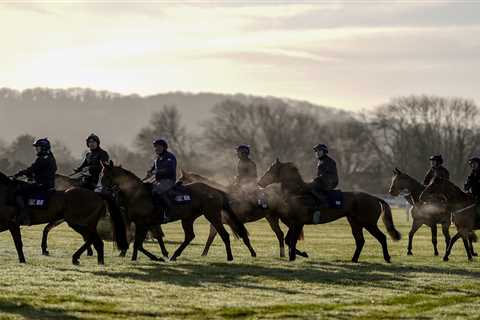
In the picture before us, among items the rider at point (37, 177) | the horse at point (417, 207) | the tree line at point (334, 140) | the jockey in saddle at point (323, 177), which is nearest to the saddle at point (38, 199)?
the rider at point (37, 177)

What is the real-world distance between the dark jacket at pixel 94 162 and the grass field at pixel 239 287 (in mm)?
1977

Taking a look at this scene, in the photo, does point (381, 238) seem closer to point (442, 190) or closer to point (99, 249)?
point (442, 190)

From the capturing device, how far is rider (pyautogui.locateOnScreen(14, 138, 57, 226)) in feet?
68.9

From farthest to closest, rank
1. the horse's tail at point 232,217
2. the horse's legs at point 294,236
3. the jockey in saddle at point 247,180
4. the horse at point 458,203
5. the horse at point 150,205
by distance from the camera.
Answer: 1. the horse at point 458,203
2. the jockey in saddle at point 247,180
3. the horse's tail at point 232,217
4. the horse's legs at point 294,236
5. the horse at point 150,205

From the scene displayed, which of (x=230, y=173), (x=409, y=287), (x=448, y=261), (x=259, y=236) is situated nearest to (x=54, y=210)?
(x=409, y=287)

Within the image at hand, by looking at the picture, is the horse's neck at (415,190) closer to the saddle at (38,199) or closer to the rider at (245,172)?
the rider at (245,172)

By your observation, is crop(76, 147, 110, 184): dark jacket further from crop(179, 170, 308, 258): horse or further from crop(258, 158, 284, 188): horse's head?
crop(258, 158, 284, 188): horse's head

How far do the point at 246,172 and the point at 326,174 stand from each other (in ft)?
8.31

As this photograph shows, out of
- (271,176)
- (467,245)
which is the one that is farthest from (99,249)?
(467,245)

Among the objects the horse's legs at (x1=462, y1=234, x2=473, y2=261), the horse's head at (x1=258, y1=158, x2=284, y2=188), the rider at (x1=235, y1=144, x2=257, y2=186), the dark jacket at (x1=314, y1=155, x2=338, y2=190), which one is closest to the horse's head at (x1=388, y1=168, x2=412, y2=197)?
the horse's legs at (x1=462, y1=234, x2=473, y2=261)

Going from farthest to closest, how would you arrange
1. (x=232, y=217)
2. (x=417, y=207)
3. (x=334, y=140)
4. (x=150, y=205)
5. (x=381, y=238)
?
(x=334, y=140) → (x=417, y=207) → (x=381, y=238) → (x=232, y=217) → (x=150, y=205)

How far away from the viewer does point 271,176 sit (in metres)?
23.3

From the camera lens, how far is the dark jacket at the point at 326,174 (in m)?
23.1

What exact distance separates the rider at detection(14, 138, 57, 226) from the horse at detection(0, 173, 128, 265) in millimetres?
130
